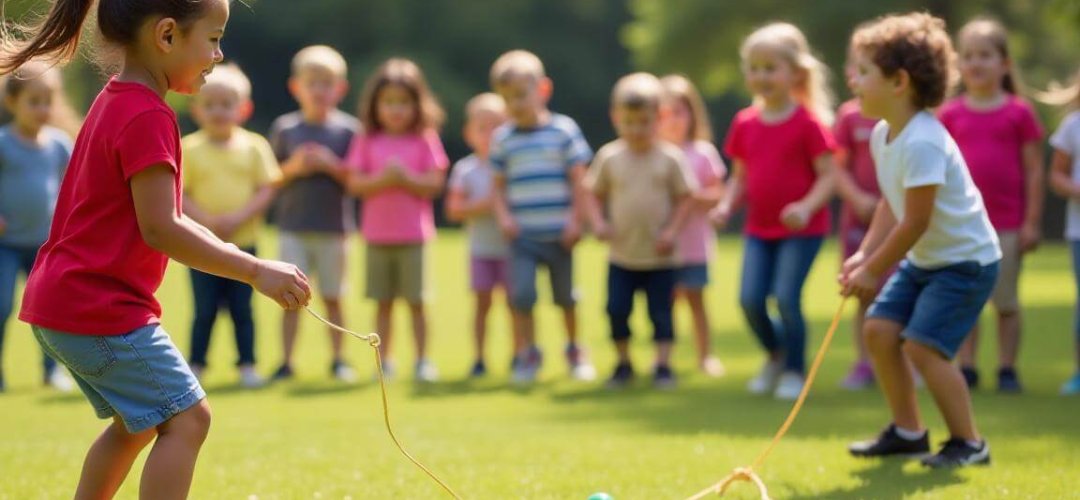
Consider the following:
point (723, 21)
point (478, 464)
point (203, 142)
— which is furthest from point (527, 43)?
point (478, 464)

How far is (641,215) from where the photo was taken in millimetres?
8867

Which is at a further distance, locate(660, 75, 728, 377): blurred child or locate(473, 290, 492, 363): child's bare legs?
locate(473, 290, 492, 363): child's bare legs

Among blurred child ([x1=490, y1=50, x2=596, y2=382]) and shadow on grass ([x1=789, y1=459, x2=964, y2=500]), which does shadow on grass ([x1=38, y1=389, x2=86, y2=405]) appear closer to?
blurred child ([x1=490, y1=50, x2=596, y2=382])

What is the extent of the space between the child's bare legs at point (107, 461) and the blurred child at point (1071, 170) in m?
5.99

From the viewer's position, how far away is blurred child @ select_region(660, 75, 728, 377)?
979 centimetres

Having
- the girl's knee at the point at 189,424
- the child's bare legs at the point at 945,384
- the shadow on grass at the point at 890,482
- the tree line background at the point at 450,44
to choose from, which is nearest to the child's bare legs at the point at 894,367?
the child's bare legs at the point at 945,384

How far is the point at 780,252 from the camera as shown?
27.3 ft

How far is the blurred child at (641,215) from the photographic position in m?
8.87

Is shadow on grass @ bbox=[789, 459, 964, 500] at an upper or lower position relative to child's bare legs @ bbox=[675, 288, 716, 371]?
lower

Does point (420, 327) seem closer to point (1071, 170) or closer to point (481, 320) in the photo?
point (481, 320)

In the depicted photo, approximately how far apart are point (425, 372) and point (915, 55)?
16.0ft

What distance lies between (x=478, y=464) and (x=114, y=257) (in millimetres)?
2352

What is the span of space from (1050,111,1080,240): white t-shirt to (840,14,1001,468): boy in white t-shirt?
10.2 feet

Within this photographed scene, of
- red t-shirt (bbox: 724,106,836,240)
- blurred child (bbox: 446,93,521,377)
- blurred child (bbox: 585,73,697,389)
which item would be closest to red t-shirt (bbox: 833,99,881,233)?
red t-shirt (bbox: 724,106,836,240)
